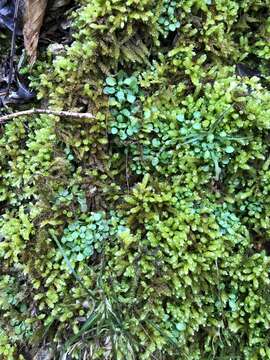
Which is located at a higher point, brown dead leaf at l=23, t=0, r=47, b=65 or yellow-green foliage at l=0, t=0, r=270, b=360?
brown dead leaf at l=23, t=0, r=47, b=65

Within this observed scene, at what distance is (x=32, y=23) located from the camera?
2082mm

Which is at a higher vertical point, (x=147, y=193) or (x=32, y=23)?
(x=32, y=23)

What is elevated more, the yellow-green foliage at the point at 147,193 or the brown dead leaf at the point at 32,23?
the brown dead leaf at the point at 32,23

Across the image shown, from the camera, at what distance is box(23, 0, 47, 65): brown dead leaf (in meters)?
2.04

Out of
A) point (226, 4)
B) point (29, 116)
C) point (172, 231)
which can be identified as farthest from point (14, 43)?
point (172, 231)

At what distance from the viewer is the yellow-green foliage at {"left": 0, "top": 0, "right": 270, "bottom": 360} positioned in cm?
197

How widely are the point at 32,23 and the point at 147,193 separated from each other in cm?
106

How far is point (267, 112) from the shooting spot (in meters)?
2.02

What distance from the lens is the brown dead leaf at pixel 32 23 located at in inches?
80.2

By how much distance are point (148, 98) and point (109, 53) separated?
29 centimetres

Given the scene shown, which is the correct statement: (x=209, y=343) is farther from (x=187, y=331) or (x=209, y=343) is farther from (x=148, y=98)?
(x=148, y=98)

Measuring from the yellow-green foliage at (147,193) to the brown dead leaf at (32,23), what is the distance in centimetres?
11

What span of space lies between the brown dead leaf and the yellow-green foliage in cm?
11

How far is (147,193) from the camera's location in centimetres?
201
